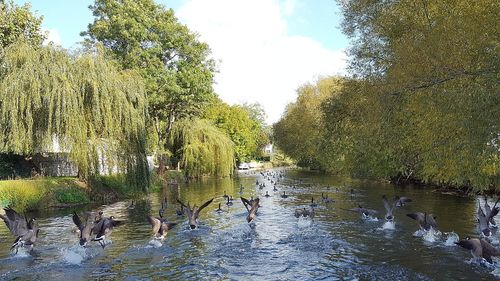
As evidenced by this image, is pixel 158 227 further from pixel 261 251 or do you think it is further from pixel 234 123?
pixel 234 123

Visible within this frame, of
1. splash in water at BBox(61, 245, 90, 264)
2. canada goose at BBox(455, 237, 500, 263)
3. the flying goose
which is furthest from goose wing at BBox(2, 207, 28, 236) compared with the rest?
canada goose at BBox(455, 237, 500, 263)

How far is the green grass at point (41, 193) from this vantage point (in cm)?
2333

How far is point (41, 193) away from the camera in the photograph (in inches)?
979

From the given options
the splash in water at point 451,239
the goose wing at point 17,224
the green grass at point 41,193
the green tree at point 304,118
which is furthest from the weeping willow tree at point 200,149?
the splash in water at point 451,239

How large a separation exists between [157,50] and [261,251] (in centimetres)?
3260

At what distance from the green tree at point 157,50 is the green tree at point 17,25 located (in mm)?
7758

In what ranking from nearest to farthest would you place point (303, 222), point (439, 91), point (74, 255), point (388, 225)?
point (74, 255), point (439, 91), point (388, 225), point (303, 222)

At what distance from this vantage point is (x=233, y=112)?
248 feet

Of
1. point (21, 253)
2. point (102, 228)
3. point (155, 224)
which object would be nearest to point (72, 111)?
point (102, 228)

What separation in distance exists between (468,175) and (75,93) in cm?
2048

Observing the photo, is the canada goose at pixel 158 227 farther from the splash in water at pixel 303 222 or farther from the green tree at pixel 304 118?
the green tree at pixel 304 118

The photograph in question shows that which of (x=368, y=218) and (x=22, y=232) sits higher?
(x=22, y=232)

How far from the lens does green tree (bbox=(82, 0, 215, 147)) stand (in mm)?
42594

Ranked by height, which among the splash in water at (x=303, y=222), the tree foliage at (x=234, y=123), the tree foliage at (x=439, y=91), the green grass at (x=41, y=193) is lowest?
the splash in water at (x=303, y=222)
